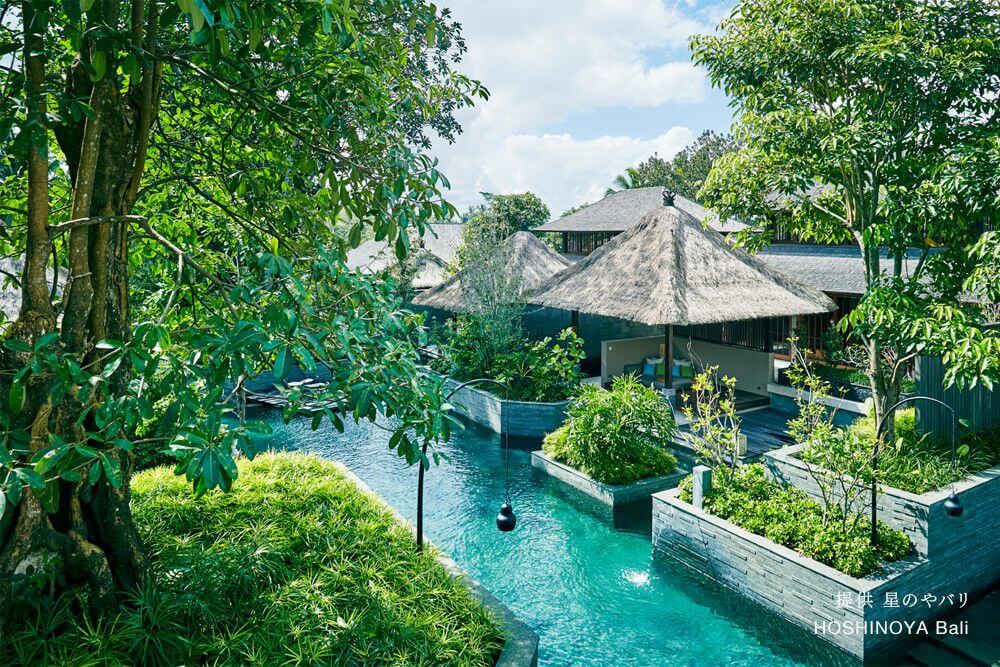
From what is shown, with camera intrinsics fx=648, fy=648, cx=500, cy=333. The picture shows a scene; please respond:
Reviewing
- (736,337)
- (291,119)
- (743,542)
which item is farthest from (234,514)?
(736,337)

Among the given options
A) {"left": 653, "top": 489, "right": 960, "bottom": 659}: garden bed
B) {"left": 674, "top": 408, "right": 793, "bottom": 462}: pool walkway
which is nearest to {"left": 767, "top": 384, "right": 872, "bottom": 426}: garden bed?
{"left": 674, "top": 408, "right": 793, "bottom": 462}: pool walkway

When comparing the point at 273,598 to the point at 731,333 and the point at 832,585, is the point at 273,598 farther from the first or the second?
the point at 731,333

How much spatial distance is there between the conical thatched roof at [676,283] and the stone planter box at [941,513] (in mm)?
4604

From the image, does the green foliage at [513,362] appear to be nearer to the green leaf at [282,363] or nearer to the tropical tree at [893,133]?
the tropical tree at [893,133]

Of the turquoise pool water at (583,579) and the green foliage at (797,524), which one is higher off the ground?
the green foliage at (797,524)

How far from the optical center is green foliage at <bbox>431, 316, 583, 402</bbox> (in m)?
12.4

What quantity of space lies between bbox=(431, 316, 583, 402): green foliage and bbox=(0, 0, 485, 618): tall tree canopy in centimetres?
727

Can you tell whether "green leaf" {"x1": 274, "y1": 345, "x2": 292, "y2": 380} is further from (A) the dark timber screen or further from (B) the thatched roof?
(B) the thatched roof

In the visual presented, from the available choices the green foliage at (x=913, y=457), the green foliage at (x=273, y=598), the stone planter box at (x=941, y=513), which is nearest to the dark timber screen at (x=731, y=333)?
the green foliage at (x=913, y=457)

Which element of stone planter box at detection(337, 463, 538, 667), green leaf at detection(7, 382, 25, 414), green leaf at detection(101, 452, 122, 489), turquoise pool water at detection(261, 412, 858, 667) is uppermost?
green leaf at detection(7, 382, 25, 414)

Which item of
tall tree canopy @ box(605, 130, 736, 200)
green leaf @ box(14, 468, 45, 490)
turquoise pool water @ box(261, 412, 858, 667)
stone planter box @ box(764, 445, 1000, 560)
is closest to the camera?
green leaf @ box(14, 468, 45, 490)

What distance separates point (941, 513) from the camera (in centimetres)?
623

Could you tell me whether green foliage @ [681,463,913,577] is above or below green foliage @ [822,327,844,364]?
below

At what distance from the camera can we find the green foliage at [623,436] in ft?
29.2
